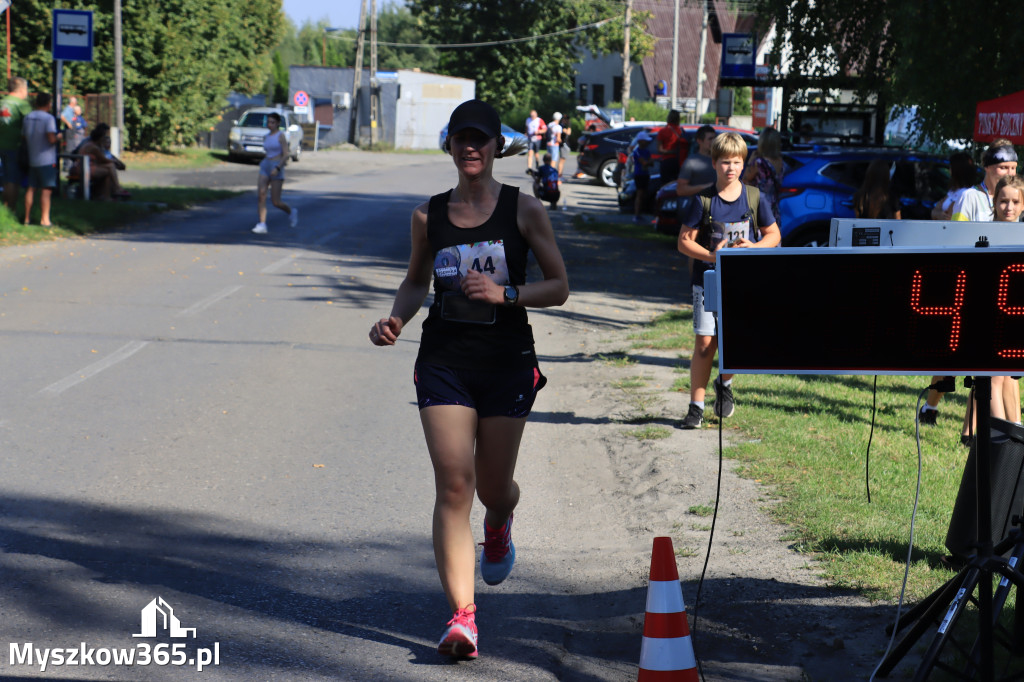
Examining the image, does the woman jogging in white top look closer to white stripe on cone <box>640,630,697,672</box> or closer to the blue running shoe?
the blue running shoe

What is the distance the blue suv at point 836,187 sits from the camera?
14562mm

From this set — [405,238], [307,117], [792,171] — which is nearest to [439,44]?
[307,117]

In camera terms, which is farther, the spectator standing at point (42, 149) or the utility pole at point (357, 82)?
the utility pole at point (357, 82)

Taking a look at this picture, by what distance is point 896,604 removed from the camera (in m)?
4.64

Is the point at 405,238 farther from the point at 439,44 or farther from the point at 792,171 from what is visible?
the point at 439,44

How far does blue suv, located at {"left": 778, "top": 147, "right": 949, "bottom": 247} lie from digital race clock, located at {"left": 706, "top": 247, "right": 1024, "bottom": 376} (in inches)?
434

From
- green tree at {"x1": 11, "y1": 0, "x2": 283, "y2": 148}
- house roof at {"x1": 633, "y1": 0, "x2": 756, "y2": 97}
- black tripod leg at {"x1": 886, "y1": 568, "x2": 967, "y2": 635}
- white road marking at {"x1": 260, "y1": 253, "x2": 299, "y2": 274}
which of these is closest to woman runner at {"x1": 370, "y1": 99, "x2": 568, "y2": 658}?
black tripod leg at {"x1": 886, "y1": 568, "x2": 967, "y2": 635}

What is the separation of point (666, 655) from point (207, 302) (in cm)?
937

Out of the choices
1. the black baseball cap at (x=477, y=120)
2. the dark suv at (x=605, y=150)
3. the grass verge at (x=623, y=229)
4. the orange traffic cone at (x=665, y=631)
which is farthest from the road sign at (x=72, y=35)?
the orange traffic cone at (x=665, y=631)

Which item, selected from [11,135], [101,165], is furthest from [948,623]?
[101,165]

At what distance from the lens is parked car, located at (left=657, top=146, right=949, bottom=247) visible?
14.6 meters

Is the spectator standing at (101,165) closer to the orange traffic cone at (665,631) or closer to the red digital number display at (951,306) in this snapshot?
the orange traffic cone at (665,631)

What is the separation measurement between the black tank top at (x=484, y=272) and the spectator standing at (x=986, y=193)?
4594 millimetres

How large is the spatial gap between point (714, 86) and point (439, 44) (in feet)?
61.7
